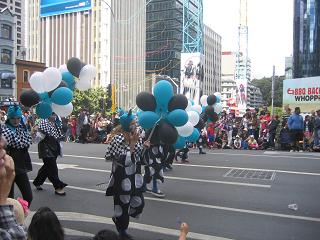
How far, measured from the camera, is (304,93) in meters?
25.6

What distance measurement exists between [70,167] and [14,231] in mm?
9190

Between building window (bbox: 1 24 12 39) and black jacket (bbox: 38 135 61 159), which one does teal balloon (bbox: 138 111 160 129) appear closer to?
black jacket (bbox: 38 135 61 159)

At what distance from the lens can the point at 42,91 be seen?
877cm

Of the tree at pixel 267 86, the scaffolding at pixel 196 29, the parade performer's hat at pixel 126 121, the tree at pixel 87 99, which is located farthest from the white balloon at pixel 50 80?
the tree at pixel 267 86

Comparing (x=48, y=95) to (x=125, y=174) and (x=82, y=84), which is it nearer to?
(x=82, y=84)

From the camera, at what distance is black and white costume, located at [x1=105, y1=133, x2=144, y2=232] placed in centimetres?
538

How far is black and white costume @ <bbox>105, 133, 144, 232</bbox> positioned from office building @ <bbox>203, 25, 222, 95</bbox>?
413 feet

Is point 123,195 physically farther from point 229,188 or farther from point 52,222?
point 229,188

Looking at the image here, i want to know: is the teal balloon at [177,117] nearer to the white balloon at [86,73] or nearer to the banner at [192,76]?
the white balloon at [86,73]

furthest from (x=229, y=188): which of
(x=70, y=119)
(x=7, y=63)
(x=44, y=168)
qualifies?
(x=7, y=63)

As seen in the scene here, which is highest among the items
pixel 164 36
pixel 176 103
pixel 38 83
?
pixel 164 36

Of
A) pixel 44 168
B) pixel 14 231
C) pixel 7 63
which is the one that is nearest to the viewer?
pixel 14 231

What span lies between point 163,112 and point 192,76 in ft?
81.3

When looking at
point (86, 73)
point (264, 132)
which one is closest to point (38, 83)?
point (86, 73)
